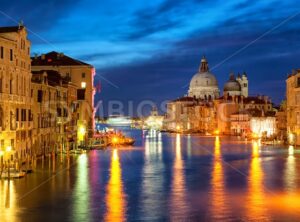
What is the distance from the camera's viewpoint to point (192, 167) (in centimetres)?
4194

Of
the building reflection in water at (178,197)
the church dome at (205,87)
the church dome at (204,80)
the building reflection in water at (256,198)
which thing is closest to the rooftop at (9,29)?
the building reflection in water at (178,197)

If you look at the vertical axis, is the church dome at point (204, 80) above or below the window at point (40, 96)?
above

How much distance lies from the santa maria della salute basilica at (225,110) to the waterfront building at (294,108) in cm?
2837

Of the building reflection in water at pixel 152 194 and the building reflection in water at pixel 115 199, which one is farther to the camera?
the building reflection in water at pixel 152 194

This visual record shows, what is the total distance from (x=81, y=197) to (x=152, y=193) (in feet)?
11.3

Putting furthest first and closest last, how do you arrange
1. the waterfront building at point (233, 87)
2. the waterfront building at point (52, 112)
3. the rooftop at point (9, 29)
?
the waterfront building at point (233, 87) < the waterfront building at point (52, 112) < the rooftop at point (9, 29)

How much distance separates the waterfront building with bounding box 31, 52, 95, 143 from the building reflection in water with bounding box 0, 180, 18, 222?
130ft

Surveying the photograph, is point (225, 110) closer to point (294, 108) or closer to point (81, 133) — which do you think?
point (294, 108)

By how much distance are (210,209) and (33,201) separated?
24.6 feet

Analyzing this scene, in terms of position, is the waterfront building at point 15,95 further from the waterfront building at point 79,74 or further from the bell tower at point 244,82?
the bell tower at point 244,82

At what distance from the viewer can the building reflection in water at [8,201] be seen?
21391mm

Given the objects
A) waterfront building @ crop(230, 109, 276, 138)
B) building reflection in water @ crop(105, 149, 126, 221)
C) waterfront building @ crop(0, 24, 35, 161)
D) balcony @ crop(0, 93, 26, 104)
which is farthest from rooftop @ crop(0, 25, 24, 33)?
waterfront building @ crop(230, 109, 276, 138)

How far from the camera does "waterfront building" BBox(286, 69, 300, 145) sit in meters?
66.3

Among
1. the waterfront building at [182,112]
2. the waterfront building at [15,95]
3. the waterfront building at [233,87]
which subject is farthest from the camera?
the waterfront building at [182,112]
